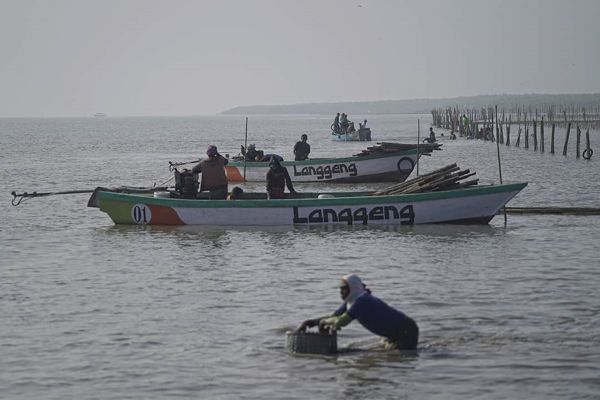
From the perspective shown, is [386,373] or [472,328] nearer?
[386,373]

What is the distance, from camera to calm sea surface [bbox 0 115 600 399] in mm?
11836

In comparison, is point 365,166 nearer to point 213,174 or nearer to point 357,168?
point 357,168

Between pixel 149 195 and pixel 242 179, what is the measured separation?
14.1 meters

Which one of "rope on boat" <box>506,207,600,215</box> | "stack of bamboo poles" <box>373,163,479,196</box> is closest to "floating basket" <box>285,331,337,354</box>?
"stack of bamboo poles" <box>373,163,479,196</box>

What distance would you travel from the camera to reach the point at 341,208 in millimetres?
23891

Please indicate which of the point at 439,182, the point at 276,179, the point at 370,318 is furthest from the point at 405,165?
the point at 370,318

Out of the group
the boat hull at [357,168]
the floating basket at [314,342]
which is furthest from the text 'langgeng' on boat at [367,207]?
the boat hull at [357,168]

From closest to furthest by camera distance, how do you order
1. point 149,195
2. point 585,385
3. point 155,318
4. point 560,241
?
1. point 585,385
2. point 155,318
3. point 560,241
4. point 149,195

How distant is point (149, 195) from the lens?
2695 centimetres

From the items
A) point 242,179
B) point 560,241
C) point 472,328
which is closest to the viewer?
point 472,328

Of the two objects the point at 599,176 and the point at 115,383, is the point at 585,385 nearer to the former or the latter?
the point at 115,383

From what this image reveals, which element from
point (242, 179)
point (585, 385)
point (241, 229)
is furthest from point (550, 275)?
point (242, 179)

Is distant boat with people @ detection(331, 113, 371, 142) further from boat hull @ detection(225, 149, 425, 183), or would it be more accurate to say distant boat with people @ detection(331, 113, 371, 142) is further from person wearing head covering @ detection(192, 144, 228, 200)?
person wearing head covering @ detection(192, 144, 228, 200)

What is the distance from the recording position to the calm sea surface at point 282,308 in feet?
38.8
